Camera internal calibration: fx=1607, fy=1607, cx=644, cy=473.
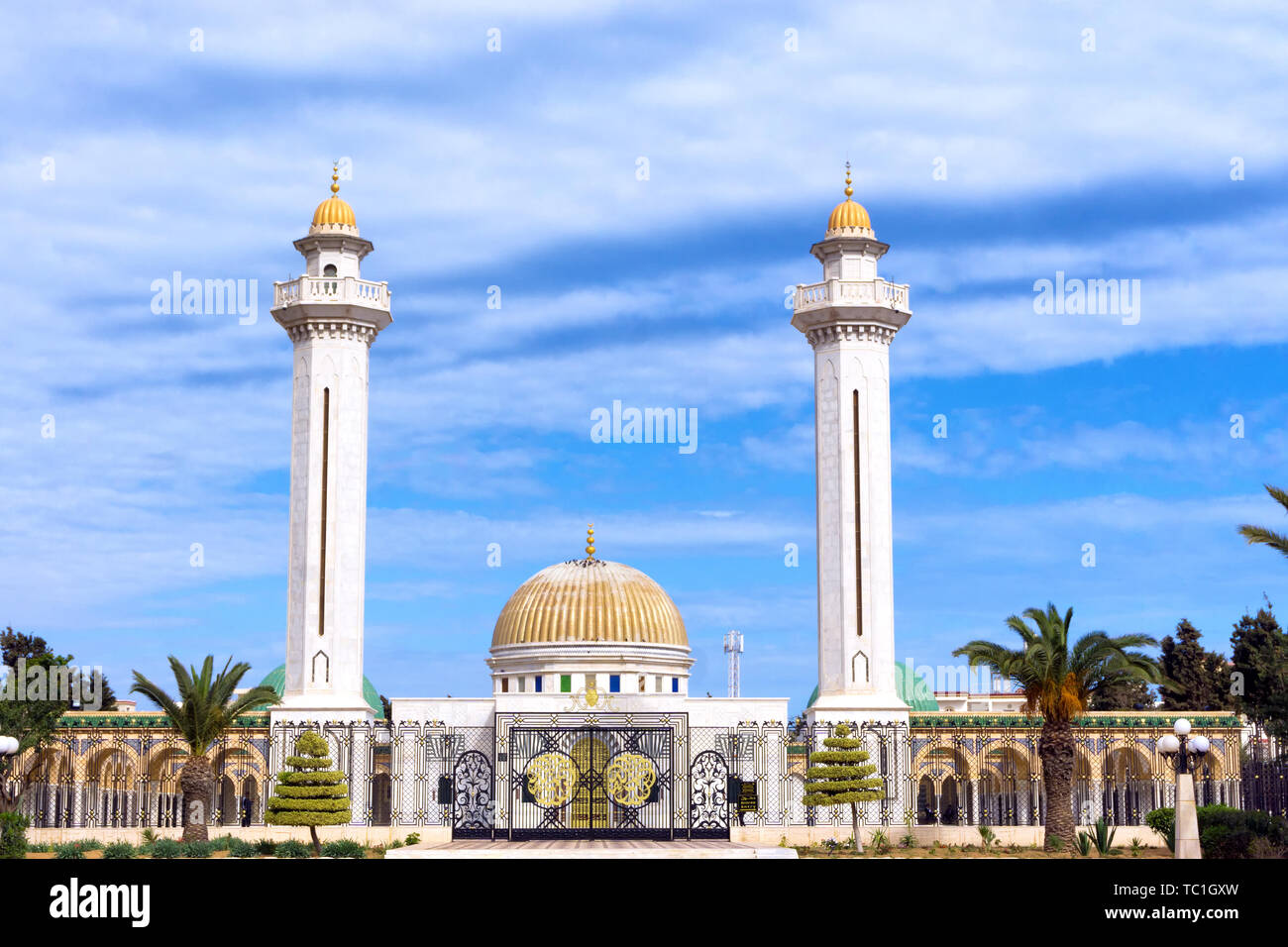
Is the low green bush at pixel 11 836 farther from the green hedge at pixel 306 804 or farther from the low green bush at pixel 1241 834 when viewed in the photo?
the low green bush at pixel 1241 834

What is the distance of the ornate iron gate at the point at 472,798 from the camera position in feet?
137

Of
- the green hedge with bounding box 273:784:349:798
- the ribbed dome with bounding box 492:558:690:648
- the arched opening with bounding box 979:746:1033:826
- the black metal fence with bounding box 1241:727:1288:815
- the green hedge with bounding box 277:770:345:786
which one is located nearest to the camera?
the black metal fence with bounding box 1241:727:1288:815

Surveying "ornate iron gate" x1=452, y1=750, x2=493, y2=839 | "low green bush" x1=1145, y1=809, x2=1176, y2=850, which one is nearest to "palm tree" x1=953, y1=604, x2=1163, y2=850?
"low green bush" x1=1145, y1=809, x2=1176, y2=850

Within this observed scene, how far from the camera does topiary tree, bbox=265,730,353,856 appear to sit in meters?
39.7

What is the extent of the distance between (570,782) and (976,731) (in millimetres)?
15600

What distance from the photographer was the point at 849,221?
179 feet

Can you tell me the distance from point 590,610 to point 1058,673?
1904 centimetres

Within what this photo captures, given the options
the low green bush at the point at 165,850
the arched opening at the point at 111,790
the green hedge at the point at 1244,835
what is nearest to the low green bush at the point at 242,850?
the low green bush at the point at 165,850

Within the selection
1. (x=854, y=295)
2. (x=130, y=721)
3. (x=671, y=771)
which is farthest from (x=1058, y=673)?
(x=130, y=721)

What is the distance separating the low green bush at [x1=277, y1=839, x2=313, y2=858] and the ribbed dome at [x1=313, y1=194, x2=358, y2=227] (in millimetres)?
22263

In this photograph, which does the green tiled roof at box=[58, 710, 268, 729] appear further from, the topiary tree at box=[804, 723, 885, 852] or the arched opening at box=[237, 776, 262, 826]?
the topiary tree at box=[804, 723, 885, 852]

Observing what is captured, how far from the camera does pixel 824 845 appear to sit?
4375 centimetres

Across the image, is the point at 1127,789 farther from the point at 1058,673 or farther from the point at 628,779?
the point at 628,779
